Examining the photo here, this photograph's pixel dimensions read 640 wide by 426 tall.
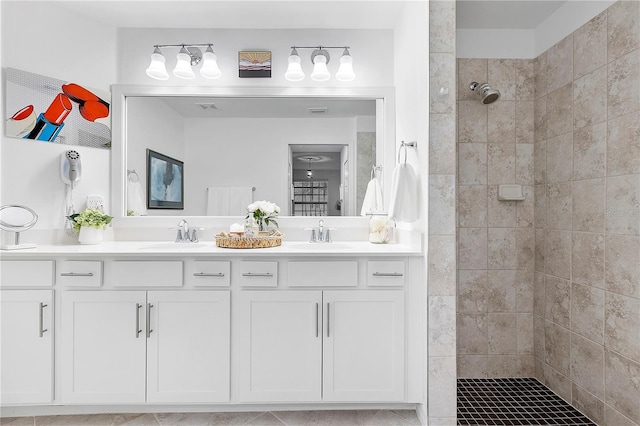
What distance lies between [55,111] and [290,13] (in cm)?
157

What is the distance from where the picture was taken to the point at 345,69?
2.33 m

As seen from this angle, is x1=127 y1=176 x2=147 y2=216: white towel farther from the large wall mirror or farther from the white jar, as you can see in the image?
the white jar

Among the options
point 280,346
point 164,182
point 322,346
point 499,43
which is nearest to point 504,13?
point 499,43

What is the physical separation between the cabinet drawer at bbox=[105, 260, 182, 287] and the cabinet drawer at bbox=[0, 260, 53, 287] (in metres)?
0.28

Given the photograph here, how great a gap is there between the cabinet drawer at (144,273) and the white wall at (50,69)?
0.75 metres

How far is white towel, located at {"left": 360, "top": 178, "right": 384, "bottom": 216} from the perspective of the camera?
2.34 meters

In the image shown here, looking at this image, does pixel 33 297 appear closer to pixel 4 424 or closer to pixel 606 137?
pixel 4 424

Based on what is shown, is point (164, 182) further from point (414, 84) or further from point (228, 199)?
point (414, 84)

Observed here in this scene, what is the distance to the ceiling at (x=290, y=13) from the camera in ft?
6.77

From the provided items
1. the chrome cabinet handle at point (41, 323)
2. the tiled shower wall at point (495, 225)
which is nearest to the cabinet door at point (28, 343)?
the chrome cabinet handle at point (41, 323)

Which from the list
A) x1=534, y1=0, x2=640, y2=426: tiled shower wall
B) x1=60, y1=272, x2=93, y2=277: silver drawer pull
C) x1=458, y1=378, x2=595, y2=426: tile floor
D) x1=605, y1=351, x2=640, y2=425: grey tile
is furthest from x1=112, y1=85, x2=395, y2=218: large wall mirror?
x1=605, y1=351, x2=640, y2=425: grey tile

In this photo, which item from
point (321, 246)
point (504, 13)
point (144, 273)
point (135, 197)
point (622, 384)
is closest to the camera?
point (622, 384)

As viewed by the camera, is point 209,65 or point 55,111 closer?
point 55,111

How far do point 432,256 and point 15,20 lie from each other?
2.63 meters
